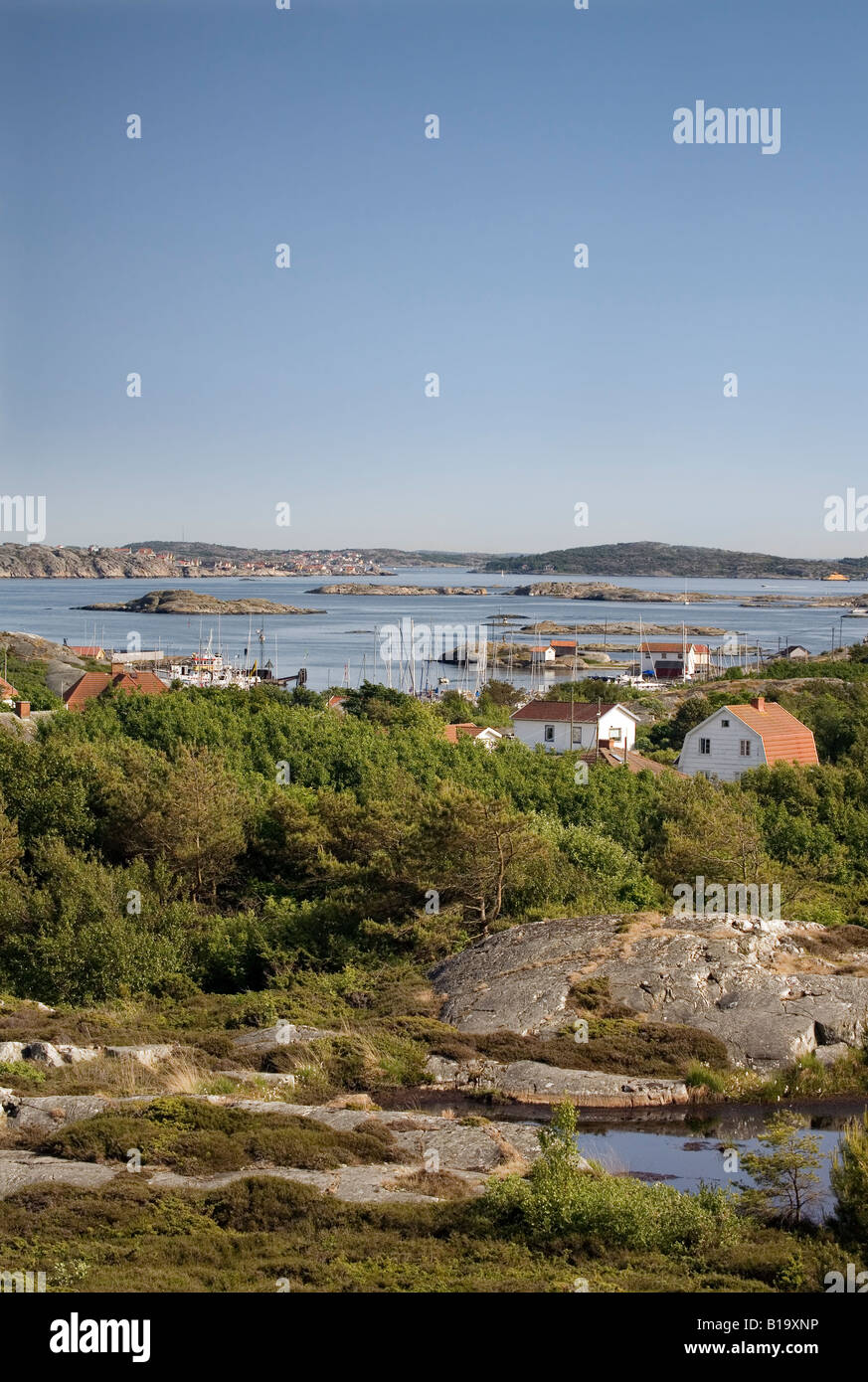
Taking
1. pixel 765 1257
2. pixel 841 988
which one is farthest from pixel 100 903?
pixel 765 1257

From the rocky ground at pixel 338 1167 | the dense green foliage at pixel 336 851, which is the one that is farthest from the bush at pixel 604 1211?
the dense green foliage at pixel 336 851

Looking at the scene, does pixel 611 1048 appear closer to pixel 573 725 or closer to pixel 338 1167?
pixel 338 1167

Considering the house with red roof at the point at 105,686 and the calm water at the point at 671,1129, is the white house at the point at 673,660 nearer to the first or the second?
the house with red roof at the point at 105,686

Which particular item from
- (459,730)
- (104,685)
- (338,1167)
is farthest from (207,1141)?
(104,685)

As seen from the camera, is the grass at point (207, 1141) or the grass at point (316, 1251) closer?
the grass at point (316, 1251)
